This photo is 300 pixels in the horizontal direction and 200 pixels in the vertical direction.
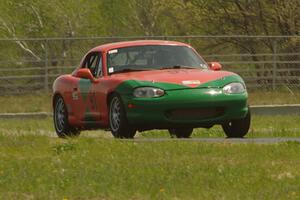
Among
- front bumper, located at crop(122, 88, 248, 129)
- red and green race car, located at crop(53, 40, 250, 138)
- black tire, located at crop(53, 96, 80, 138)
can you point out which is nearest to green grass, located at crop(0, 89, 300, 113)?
black tire, located at crop(53, 96, 80, 138)

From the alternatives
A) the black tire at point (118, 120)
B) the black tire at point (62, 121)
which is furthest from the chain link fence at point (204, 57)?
the black tire at point (118, 120)

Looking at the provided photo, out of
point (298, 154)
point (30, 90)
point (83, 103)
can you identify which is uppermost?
point (298, 154)

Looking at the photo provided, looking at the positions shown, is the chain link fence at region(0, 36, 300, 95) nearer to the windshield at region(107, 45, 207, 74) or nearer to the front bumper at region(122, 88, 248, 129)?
the windshield at region(107, 45, 207, 74)

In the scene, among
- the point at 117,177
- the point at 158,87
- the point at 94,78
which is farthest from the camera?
the point at 94,78

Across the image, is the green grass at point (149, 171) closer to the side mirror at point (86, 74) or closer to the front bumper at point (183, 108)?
the front bumper at point (183, 108)

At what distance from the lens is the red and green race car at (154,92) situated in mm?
15523

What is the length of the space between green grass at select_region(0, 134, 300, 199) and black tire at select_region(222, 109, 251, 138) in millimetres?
3000

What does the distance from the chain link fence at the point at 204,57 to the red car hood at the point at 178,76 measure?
60.0 feet

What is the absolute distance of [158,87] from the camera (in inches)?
610

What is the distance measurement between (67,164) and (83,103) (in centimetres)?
618

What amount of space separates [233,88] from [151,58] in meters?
1.66

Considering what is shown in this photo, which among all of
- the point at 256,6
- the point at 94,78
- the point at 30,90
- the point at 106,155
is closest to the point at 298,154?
the point at 106,155

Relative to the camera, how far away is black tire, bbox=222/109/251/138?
16384mm

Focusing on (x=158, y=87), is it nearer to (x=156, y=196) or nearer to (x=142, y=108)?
(x=142, y=108)
